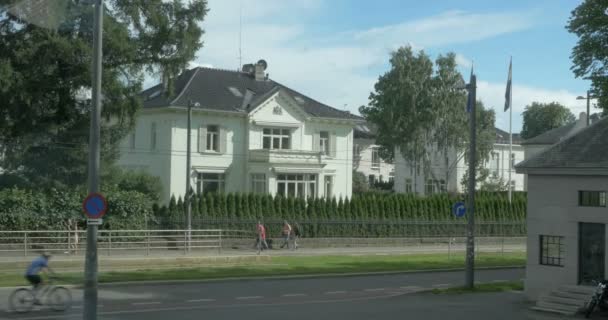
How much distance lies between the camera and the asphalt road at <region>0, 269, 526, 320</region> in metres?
19.6

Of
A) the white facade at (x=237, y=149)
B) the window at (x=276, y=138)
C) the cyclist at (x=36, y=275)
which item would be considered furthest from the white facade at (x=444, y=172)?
the cyclist at (x=36, y=275)

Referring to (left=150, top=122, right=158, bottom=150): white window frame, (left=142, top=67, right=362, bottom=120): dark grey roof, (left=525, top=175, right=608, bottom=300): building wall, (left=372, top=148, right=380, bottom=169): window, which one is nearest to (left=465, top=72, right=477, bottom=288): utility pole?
(left=525, top=175, right=608, bottom=300): building wall

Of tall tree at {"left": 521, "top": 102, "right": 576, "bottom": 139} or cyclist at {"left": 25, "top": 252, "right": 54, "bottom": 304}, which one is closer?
cyclist at {"left": 25, "top": 252, "right": 54, "bottom": 304}

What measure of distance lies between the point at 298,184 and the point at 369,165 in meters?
33.8

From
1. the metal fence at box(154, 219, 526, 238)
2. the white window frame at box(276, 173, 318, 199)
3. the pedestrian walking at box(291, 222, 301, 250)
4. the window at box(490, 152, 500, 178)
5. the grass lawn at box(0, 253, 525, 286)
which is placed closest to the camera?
the grass lawn at box(0, 253, 525, 286)

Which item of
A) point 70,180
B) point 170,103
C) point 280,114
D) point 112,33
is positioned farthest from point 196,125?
point 112,33

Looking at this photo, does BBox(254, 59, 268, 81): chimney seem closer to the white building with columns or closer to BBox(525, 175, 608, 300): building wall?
the white building with columns

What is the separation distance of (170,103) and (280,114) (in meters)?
8.38

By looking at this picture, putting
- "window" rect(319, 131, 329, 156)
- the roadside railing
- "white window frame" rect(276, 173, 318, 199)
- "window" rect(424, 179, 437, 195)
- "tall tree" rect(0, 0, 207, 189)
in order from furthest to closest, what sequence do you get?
"window" rect(424, 179, 437, 195) < "window" rect(319, 131, 329, 156) < "white window frame" rect(276, 173, 318, 199) < the roadside railing < "tall tree" rect(0, 0, 207, 189)

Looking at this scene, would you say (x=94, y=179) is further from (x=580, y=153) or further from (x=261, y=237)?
(x=261, y=237)

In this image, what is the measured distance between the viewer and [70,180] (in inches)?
1539

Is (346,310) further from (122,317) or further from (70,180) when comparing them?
(70,180)

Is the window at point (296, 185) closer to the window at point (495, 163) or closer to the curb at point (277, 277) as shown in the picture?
the curb at point (277, 277)

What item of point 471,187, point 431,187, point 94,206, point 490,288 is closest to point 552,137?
point 431,187
